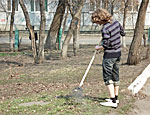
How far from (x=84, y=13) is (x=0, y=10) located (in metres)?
9.30

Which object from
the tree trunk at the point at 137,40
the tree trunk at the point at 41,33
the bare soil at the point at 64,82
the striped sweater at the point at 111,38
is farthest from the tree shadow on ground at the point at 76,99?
the tree trunk at the point at 41,33

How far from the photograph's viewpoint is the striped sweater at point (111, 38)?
17.6ft

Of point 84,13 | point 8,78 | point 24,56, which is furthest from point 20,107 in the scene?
point 84,13

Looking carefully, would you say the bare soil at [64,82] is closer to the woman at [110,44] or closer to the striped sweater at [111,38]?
the woman at [110,44]

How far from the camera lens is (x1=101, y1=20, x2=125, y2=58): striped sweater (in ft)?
17.6

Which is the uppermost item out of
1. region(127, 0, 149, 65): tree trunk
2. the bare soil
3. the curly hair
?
the curly hair

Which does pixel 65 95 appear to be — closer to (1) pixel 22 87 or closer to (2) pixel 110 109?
(2) pixel 110 109

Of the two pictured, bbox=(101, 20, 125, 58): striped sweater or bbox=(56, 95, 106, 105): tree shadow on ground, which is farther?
bbox=(56, 95, 106, 105): tree shadow on ground

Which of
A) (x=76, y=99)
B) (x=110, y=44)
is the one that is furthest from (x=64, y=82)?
(x=110, y=44)

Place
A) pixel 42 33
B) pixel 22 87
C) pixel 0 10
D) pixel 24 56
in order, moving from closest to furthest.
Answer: pixel 22 87
pixel 42 33
pixel 24 56
pixel 0 10

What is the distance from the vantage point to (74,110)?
533cm

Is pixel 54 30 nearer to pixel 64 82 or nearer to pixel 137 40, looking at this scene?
pixel 137 40

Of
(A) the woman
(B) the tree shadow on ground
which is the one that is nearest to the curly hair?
(A) the woman

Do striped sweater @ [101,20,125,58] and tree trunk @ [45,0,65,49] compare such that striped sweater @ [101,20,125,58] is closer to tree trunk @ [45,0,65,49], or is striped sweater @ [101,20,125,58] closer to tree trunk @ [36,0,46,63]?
tree trunk @ [36,0,46,63]
